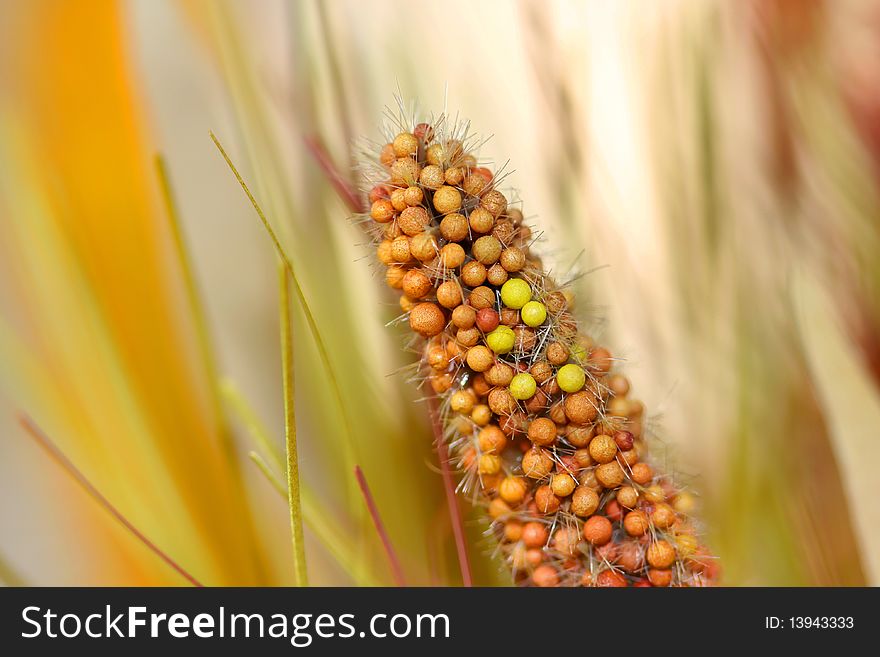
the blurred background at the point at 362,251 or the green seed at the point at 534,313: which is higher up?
the blurred background at the point at 362,251

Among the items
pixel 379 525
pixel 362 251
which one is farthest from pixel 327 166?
pixel 379 525

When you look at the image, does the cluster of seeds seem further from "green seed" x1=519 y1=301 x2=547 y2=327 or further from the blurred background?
the blurred background

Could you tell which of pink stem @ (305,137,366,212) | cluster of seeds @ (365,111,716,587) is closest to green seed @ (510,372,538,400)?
cluster of seeds @ (365,111,716,587)

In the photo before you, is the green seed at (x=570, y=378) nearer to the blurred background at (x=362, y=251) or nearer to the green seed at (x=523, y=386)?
the green seed at (x=523, y=386)

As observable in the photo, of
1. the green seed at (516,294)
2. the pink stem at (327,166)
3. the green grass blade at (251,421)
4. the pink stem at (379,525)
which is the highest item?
the pink stem at (327,166)

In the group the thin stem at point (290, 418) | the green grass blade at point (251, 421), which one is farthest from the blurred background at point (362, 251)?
the thin stem at point (290, 418)

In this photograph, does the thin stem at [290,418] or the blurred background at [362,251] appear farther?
the blurred background at [362,251]

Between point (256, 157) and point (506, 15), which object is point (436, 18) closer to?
point (506, 15)
